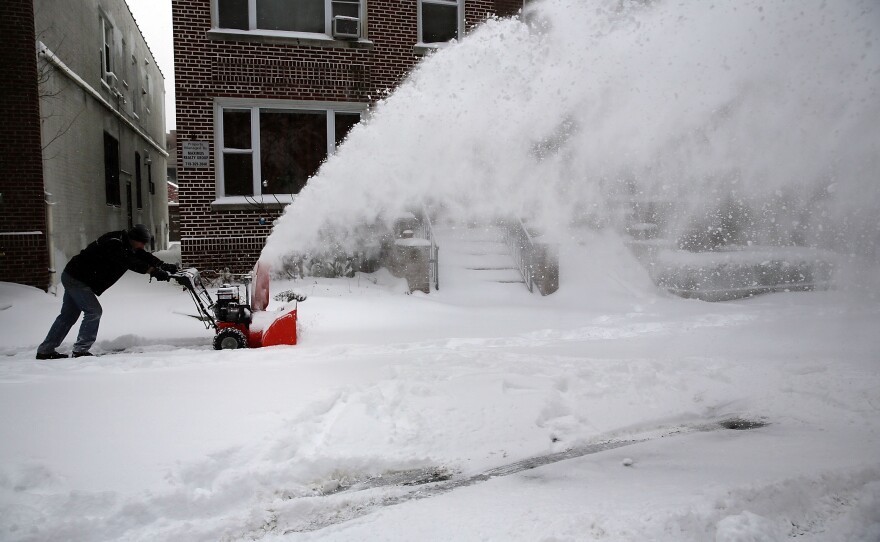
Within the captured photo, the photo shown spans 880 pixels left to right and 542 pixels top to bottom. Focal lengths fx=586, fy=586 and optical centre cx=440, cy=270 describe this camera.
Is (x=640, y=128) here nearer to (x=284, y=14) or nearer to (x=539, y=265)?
(x=539, y=265)

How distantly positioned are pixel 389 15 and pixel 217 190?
482 cm

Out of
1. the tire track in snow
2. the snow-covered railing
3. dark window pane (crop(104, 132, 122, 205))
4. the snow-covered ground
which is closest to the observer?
the snow-covered ground

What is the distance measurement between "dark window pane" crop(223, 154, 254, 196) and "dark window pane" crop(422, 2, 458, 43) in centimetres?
444

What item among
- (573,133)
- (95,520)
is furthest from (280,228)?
(573,133)

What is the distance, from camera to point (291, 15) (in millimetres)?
11242

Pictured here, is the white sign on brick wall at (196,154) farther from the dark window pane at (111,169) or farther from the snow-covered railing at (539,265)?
the snow-covered railing at (539,265)

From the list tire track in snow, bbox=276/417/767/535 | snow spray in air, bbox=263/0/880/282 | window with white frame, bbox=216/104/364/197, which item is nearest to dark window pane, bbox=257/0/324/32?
window with white frame, bbox=216/104/364/197

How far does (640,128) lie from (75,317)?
27.1ft

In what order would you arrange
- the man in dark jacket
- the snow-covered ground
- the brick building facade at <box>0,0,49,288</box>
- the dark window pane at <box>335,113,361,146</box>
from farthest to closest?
the dark window pane at <box>335,113,361,146</box> → the brick building facade at <box>0,0,49,288</box> → the man in dark jacket → the snow-covered ground

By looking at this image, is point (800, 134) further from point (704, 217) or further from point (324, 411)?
point (324, 411)

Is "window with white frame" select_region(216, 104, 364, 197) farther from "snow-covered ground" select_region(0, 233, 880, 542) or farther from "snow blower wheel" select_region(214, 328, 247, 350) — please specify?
"snow blower wheel" select_region(214, 328, 247, 350)

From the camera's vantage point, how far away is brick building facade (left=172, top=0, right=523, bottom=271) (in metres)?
10.6

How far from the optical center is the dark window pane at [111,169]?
14648mm

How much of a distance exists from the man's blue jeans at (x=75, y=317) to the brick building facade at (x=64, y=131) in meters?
4.06
